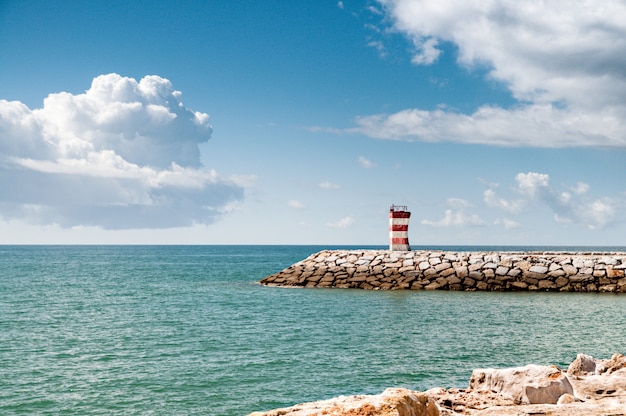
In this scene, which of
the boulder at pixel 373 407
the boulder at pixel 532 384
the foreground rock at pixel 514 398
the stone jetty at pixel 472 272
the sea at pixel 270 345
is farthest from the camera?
the stone jetty at pixel 472 272

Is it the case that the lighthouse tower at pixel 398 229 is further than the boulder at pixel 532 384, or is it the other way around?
the lighthouse tower at pixel 398 229

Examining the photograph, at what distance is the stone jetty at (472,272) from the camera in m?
27.2

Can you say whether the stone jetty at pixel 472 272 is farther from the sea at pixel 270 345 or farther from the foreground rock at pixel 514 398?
the foreground rock at pixel 514 398

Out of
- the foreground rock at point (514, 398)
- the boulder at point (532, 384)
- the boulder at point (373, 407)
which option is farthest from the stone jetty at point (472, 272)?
the boulder at point (373, 407)

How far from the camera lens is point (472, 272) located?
1115 inches

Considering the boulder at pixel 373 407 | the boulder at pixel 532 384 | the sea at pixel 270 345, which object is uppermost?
the boulder at pixel 373 407

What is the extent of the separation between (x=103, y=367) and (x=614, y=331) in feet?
42.9

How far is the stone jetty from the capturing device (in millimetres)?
27203

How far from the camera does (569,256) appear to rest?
95.4 ft

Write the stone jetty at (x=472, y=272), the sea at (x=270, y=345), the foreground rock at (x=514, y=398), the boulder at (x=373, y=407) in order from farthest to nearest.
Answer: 1. the stone jetty at (x=472, y=272)
2. the sea at (x=270, y=345)
3. the foreground rock at (x=514, y=398)
4. the boulder at (x=373, y=407)

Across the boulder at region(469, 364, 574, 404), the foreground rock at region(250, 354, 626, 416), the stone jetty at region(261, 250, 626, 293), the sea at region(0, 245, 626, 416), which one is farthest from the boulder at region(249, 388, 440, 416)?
the stone jetty at region(261, 250, 626, 293)

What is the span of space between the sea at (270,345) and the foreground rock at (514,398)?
2.71 meters

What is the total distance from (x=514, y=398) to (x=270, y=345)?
8.57 meters

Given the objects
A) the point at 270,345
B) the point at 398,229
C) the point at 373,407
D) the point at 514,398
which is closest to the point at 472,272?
the point at 398,229
